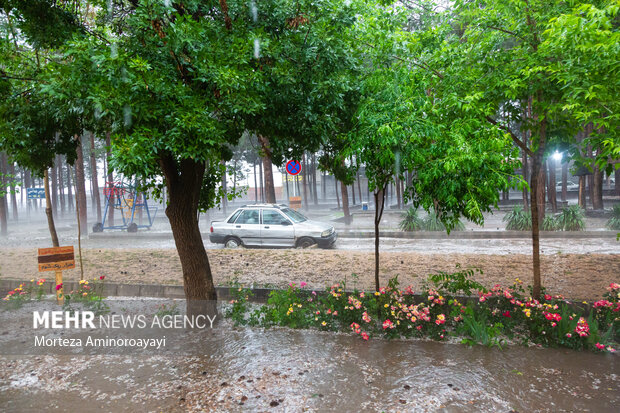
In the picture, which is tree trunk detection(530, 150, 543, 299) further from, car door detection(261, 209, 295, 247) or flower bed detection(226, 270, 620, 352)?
car door detection(261, 209, 295, 247)

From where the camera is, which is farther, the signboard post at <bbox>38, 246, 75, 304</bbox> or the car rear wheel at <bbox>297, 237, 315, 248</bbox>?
the car rear wheel at <bbox>297, 237, 315, 248</bbox>

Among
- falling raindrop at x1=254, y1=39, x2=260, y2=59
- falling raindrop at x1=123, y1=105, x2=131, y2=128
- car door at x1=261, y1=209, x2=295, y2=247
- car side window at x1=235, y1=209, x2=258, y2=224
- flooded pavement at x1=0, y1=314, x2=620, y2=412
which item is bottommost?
flooded pavement at x1=0, y1=314, x2=620, y2=412

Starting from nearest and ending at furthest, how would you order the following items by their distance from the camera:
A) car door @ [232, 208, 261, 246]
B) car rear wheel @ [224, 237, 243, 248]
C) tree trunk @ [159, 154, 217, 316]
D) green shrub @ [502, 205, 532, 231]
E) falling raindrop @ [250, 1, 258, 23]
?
falling raindrop @ [250, 1, 258, 23] → tree trunk @ [159, 154, 217, 316] → car door @ [232, 208, 261, 246] → car rear wheel @ [224, 237, 243, 248] → green shrub @ [502, 205, 532, 231]

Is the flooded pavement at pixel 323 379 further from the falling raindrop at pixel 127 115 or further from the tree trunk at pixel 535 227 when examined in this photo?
the falling raindrop at pixel 127 115

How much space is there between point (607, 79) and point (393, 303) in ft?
12.8

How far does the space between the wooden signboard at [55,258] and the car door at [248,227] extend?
6.36 metres

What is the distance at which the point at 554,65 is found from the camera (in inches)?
189

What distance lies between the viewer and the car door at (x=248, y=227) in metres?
12.8

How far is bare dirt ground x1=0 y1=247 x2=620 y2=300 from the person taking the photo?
7371mm

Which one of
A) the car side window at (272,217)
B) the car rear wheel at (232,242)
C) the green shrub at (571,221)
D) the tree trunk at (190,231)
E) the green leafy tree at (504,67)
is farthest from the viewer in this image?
the green shrub at (571,221)

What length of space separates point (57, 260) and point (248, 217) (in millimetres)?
6674

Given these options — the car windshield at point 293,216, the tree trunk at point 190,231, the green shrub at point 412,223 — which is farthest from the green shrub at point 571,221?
the tree trunk at point 190,231

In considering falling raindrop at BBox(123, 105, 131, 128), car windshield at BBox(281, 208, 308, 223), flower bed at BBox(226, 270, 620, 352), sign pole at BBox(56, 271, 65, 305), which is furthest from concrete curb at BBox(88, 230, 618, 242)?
falling raindrop at BBox(123, 105, 131, 128)

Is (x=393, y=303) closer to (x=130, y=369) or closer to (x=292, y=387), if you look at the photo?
(x=292, y=387)
